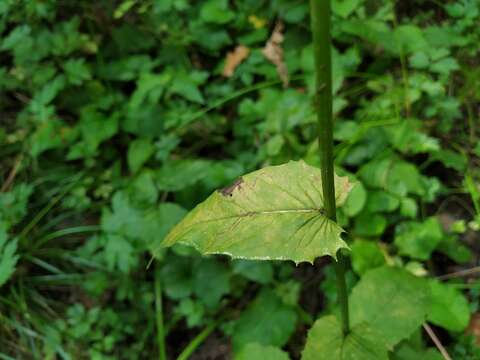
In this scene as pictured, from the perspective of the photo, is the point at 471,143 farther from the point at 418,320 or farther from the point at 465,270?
the point at 418,320

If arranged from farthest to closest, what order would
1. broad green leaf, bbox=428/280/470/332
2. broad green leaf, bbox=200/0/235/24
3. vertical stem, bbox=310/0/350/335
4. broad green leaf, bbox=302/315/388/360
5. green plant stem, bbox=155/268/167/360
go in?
broad green leaf, bbox=200/0/235/24
green plant stem, bbox=155/268/167/360
broad green leaf, bbox=428/280/470/332
broad green leaf, bbox=302/315/388/360
vertical stem, bbox=310/0/350/335

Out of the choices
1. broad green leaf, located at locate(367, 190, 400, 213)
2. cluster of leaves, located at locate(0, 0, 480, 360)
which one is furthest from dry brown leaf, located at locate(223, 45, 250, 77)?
broad green leaf, located at locate(367, 190, 400, 213)

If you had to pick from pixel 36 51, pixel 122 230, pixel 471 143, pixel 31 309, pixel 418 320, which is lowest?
pixel 31 309

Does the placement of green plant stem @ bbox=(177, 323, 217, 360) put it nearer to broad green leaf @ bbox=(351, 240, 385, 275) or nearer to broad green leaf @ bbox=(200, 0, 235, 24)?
broad green leaf @ bbox=(351, 240, 385, 275)

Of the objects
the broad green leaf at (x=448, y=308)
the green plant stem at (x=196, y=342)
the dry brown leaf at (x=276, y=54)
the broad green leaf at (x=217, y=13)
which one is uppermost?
the broad green leaf at (x=217, y=13)

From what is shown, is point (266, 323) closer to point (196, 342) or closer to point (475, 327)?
point (196, 342)

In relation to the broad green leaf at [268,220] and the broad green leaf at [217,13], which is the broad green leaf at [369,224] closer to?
the broad green leaf at [268,220]

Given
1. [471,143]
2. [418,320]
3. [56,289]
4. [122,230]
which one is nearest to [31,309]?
[56,289]

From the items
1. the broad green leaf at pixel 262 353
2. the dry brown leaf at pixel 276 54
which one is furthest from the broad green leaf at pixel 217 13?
the broad green leaf at pixel 262 353
